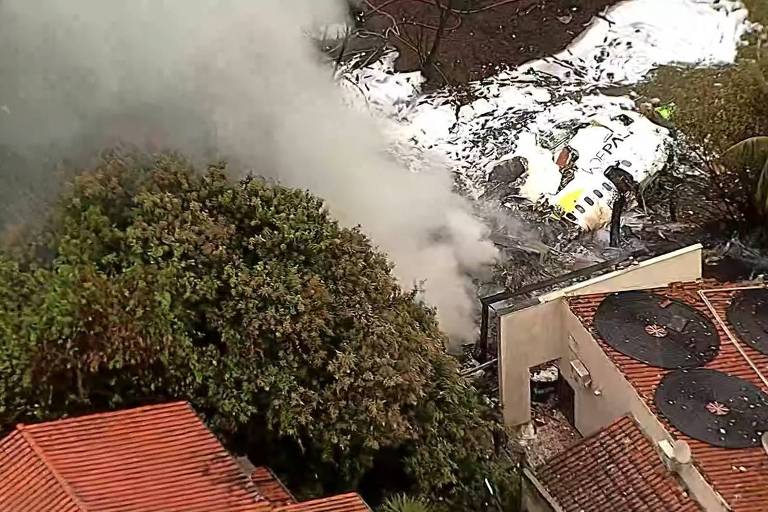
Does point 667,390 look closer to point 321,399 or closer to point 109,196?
point 321,399

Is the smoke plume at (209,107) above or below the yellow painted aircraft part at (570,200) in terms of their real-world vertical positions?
below

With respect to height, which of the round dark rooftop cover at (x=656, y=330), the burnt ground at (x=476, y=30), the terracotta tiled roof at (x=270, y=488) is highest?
the burnt ground at (x=476, y=30)

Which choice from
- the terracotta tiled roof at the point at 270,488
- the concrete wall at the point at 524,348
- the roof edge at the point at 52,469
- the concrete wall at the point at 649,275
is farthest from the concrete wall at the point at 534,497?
the roof edge at the point at 52,469

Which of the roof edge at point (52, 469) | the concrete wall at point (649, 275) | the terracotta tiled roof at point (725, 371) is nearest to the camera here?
the roof edge at point (52, 469)

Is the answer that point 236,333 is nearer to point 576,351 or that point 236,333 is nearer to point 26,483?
point 26,483

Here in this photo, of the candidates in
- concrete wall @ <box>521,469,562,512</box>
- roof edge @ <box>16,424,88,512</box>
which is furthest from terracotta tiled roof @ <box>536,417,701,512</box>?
roof edge @ <box>16,424,88,512</box>

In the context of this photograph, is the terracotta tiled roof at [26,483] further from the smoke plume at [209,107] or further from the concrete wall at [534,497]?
the concrete wall at [534,497]
